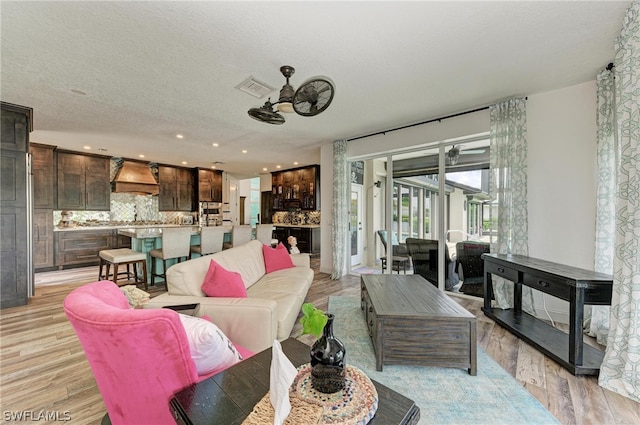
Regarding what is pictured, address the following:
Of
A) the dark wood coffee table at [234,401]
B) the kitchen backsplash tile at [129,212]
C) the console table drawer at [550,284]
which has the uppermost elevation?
the kitchen backsplash tile at [129,212]

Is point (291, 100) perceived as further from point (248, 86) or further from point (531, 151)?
point (531, 151)

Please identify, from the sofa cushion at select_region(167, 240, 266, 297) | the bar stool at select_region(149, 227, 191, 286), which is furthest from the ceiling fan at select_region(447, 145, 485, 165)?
the bar stool at select_region(149, 227, 191, 286)

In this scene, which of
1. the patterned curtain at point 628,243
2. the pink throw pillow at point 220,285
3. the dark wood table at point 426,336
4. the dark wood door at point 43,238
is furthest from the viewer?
the dark wood door at point 43,238

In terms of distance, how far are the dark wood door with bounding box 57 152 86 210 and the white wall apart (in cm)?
895

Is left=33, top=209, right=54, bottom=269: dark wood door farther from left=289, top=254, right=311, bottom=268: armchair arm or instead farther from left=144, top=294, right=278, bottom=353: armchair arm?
left=144, top=294, right=278, bottom=353: armchair arm

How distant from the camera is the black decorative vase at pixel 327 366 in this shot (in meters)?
0.99

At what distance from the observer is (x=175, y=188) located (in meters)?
7.78

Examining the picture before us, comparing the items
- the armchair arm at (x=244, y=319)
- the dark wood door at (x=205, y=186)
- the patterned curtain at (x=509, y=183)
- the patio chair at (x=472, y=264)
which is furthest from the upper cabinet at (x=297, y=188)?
the armchair arm at (x=244, y=319)

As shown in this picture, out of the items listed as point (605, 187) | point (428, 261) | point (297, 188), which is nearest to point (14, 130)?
point (297, 188)

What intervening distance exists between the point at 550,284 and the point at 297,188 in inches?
262

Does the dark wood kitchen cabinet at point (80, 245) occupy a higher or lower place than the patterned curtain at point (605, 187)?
lower

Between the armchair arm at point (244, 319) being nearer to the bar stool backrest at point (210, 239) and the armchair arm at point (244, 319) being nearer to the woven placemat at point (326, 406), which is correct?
the woven placemat at point (326, 406)

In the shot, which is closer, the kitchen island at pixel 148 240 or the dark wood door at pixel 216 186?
the kitchen island at pixel 148 240

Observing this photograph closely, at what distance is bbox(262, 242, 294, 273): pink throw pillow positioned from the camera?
3600 millimetres
